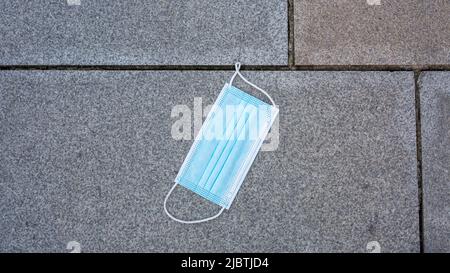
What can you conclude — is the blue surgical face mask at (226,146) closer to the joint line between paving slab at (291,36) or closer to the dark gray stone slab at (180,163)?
the dark gray stone slab at (180,163)

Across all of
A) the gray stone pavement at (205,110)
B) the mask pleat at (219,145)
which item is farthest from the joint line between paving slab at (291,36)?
the mask pleat at (219,145)


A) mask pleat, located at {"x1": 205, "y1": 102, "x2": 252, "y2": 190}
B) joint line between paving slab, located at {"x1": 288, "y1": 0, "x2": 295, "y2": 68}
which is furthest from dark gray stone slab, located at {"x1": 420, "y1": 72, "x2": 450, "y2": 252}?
mask pleat, located at {"x1": 205, "y1": 102, "x2": 252, "y2": 190}

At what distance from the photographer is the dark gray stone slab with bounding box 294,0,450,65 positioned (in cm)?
178

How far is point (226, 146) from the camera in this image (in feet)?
5.73

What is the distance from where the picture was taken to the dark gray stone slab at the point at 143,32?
1.77m

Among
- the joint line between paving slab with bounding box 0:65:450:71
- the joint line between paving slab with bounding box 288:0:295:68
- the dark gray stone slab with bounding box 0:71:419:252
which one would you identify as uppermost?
the joint line between paving slab with bounding box 288:0:295:68

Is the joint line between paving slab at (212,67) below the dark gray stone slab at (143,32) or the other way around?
below

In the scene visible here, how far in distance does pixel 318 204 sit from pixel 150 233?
Result: 70 cm

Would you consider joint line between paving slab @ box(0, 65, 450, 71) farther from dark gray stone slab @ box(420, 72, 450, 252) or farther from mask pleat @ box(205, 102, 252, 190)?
mask pleat @ box(205, 102, 252, 190)

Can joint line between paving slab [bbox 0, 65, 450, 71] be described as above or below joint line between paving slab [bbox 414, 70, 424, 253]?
above

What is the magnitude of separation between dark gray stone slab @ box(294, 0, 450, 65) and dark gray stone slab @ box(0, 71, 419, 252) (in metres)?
0.08

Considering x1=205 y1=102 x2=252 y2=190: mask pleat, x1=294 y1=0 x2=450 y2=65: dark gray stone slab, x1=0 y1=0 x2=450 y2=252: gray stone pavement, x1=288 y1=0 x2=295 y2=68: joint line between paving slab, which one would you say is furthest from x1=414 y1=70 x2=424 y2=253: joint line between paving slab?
x1=205 y1=102 x2=252 y2=190: mask pleat
